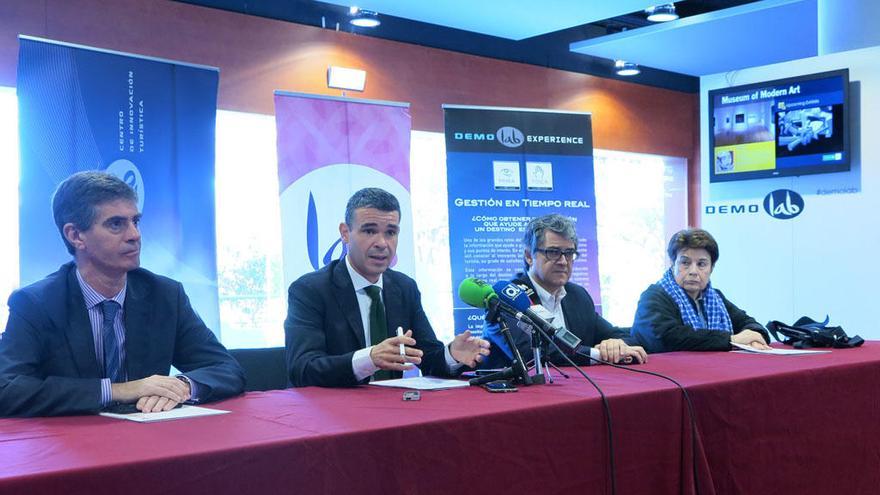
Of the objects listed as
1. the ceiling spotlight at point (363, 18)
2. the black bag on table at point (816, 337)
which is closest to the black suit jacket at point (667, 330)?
the black bag on table at point (816, 337)

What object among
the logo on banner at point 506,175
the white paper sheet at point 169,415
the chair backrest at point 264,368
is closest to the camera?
the white paper sheet at point 169,415

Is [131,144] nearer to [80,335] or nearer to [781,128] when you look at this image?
[80,335]

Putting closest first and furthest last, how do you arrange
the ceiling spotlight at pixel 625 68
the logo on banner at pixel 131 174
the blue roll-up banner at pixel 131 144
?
the blue roll-up banner at pixel 131 144 → the logo on banner at pixel 131 174 → the ceiling spotlight at pixel 625 68

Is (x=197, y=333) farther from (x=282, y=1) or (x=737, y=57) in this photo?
(x=737, y=57)

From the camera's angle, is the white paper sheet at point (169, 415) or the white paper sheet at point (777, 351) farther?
the white paper sheet at point (777, 351)

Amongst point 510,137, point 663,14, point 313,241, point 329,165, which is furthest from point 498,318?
point 663,14

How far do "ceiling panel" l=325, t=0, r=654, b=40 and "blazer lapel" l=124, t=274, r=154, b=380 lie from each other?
378 cm

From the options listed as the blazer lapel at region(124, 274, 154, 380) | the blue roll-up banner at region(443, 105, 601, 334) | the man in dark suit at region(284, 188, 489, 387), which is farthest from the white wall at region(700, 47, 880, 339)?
the blazer lapel at region(124, 274, 154, 380)

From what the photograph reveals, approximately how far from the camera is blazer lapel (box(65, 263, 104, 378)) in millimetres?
2162

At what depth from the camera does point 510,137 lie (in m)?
5.87

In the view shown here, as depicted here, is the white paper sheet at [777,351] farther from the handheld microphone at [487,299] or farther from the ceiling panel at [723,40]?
the ceiling panel at [723,40]

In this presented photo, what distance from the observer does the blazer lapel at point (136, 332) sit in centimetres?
225

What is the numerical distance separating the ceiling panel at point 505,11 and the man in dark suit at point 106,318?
371 centimetres

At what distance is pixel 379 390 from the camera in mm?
2287
